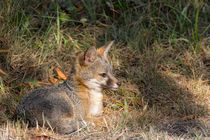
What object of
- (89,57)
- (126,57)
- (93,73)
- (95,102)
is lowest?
(95,102)

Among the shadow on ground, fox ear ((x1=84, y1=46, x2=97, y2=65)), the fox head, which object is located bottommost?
the shadow on ground

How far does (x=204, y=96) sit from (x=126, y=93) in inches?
47.2

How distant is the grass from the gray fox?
0.15 m

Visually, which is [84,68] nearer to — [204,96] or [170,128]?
[170,128]

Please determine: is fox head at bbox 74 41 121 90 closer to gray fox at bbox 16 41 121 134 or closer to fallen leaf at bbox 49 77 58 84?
gray fox at bbox 16 41 121 134

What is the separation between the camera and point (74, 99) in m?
4.42

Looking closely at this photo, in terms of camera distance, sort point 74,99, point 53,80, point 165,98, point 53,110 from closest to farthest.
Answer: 1. point 53,110
2. point 74,99
3. point 165,98
4. point 53,80

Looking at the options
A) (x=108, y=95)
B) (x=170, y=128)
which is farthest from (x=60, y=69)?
(x=170, y=128)

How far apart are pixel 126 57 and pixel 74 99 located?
73.0 inches

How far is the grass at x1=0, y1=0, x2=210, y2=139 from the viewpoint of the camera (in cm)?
454

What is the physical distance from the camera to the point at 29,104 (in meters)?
4.15

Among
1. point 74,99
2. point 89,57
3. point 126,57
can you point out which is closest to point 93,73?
point 89,57

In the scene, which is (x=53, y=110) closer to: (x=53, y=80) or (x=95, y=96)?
(x=95, y=96)

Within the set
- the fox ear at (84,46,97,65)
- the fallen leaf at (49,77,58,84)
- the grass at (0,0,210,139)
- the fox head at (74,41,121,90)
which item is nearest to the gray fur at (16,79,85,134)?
the grass at (0,0,210,139)
